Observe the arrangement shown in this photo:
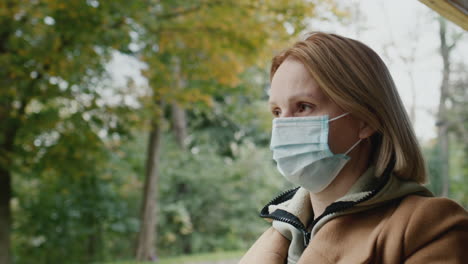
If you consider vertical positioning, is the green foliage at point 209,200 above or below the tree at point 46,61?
below

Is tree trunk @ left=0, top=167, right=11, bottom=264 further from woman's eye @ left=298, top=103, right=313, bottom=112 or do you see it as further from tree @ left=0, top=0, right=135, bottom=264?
woman's eye @ left=298, top=103, right=313, bottom=112

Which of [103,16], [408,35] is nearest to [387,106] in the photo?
[103,16]

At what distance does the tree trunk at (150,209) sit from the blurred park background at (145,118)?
0.03m

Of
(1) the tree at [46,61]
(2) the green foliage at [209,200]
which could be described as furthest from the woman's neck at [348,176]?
(2) the green foliage at [209,200]

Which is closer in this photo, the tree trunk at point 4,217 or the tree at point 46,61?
the tree at point 46,61

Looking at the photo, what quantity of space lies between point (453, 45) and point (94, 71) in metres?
12.3

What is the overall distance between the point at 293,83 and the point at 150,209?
1049 cm

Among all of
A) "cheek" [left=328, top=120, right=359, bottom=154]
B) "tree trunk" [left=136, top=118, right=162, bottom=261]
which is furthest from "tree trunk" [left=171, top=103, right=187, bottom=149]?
"cheek" [left=328, top=120, right=359, bottom=154]

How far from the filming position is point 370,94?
143 cm

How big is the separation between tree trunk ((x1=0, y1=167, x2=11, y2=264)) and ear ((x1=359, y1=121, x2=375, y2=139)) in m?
8.34

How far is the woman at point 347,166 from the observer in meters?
1.25

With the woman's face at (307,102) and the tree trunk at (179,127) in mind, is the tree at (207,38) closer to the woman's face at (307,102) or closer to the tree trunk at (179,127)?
the woman's face at (307,102)

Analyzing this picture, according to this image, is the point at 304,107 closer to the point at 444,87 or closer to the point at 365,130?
the point at 365,130

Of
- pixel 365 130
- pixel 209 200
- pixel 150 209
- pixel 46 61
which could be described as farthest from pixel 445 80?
pixel 365 130
